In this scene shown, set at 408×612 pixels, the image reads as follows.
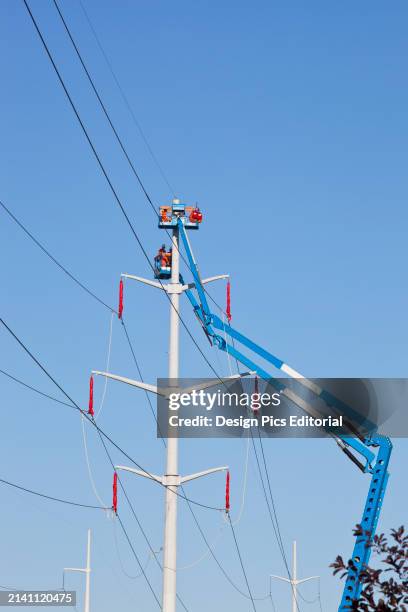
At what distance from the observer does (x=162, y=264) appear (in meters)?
37.6

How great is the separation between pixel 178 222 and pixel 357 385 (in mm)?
9102

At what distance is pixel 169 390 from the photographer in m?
35.2

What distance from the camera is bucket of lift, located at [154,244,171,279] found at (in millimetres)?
37469

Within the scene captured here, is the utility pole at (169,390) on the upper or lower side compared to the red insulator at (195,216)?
lower

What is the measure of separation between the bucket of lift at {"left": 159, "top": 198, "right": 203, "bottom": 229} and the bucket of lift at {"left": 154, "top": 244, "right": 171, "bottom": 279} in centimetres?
95

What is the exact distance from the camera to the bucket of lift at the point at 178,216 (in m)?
38.3

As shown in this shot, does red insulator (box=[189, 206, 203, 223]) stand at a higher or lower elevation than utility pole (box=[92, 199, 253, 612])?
higher

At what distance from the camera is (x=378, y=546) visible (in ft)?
49.6

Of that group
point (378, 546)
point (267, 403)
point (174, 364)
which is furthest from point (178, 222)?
point (378, 546)

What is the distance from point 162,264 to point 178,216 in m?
1.78

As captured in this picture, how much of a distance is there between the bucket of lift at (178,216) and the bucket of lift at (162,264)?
0.95 metres

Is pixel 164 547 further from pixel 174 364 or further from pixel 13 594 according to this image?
pixel 13 594

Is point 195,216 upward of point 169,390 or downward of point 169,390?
upward

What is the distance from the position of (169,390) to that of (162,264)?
4366 mm
